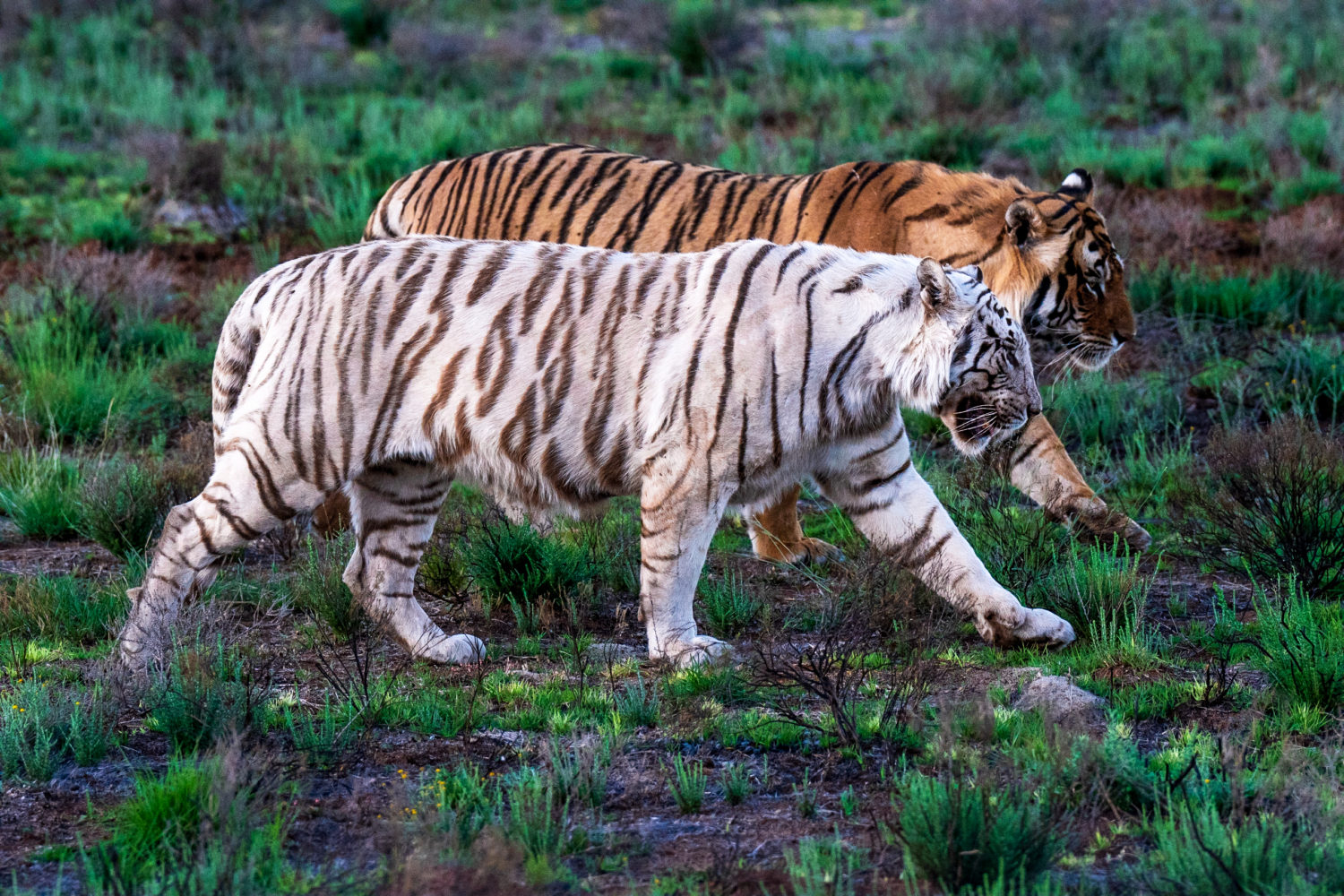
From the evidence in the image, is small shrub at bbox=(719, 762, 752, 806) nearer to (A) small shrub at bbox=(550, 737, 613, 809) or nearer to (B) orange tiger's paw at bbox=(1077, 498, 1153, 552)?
(A) small shrub at bbox=(550, 737, 613, 809)

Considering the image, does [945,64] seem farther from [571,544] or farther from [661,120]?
[571,544]

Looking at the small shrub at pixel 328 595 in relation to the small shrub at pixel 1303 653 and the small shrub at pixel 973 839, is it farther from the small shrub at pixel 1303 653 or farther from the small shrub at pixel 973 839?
the small shrub at pixel 1303 653

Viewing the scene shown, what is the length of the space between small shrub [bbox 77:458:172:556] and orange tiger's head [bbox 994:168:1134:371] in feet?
11.7

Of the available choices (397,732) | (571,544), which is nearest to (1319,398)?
(571,544)

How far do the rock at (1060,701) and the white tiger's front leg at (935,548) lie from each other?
0.39 meters

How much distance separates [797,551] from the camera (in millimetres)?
6164

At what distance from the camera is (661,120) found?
42.6 feet

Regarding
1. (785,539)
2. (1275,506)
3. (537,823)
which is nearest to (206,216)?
(785,539)

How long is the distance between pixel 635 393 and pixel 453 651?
1.09 m

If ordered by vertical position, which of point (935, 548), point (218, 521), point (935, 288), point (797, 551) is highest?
point (935, 288)

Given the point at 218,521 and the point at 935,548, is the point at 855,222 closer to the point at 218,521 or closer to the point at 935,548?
the point at 935,548

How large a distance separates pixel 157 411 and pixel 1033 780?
5.29 m

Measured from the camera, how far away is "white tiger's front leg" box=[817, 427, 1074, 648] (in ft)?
16.2

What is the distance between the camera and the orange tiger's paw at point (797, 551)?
613 cm
